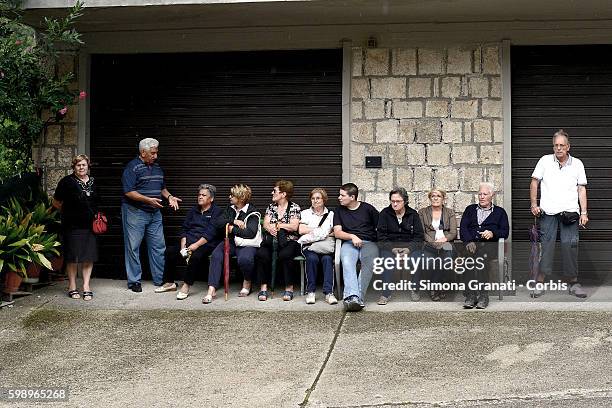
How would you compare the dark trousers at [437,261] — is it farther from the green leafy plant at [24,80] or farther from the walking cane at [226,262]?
the green leafy plant at [24,80]

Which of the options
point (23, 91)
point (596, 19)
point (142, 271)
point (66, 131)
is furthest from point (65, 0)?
point (596, 19)

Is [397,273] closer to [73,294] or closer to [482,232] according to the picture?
[482,232]

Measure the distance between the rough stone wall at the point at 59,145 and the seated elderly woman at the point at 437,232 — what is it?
14.4 ft

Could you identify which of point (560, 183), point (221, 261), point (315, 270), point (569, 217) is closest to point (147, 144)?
point (221, 261)

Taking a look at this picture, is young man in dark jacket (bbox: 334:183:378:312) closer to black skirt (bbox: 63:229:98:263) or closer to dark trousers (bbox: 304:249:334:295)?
dark trousers (bbox: 304:249:334:295)

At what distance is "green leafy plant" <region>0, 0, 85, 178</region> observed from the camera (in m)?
9.64

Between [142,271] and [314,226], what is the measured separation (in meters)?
2.44

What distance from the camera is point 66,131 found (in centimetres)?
1150

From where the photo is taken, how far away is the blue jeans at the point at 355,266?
9648 mm

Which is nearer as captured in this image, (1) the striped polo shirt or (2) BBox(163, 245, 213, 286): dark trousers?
(2) BBox(163, 245, 213, 286): dark trousers

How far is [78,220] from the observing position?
10273mm

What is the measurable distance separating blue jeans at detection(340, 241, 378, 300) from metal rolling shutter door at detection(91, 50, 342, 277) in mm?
1339

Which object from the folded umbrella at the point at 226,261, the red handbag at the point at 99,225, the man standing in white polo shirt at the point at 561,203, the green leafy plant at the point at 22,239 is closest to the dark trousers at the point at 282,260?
the folded umbrella at the point at 226,261

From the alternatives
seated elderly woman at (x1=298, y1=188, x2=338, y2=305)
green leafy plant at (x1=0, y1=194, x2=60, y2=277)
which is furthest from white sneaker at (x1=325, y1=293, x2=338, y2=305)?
green leafy plant at (x1=0, y1=194, x2=60, y2=277)
